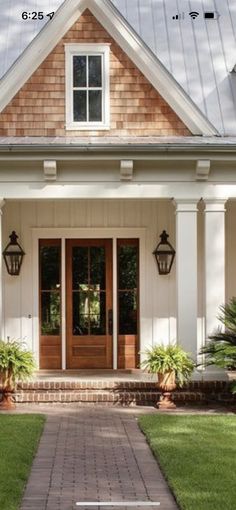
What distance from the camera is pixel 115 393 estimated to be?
38.0ft

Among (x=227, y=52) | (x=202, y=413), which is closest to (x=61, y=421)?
(x=202, y=413)

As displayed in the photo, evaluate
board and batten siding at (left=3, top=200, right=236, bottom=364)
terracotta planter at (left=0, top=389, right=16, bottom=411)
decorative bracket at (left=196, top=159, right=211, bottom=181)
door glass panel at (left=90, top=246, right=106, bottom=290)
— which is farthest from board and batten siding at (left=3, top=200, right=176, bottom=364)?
terracotta planter at (left=0, top=389, right=16, bottom=411)

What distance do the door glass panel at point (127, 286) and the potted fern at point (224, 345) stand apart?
2511mm

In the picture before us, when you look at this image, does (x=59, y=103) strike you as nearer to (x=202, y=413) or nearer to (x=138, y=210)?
(x=138, y=210)

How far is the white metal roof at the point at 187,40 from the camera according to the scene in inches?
531

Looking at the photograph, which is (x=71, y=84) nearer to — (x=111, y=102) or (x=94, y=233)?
(x=111, y=102)

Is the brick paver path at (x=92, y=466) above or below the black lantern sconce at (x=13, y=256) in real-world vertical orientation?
below

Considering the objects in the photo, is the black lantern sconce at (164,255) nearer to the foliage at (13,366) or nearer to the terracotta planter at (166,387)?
the terracotta planter at (166,387)

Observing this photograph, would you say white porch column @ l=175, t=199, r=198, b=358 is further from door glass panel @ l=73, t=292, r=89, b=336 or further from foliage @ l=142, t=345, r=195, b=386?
door glass panel @ l=73, t=292, r=89, b=336

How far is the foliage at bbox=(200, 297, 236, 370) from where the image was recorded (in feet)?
35.2

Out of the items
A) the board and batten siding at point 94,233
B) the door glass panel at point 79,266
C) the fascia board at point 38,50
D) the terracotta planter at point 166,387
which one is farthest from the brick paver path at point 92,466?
the fascia board at point 38,50

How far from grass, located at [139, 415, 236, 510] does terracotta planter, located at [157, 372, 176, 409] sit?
31.8 inches

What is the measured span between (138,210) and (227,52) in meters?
3.27

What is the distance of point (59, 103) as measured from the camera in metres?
12.5
